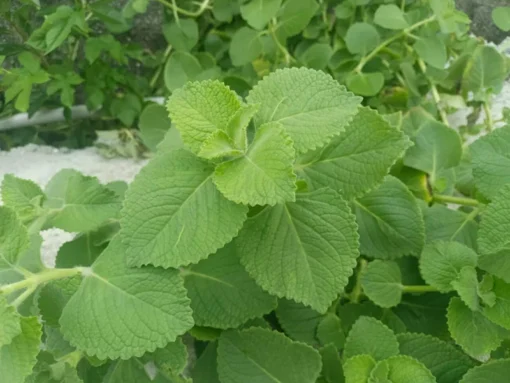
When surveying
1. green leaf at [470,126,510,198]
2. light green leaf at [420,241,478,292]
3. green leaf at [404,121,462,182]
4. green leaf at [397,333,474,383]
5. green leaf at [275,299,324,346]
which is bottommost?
green leaf at [275,299,324,346]

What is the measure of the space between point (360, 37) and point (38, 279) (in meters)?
0.72

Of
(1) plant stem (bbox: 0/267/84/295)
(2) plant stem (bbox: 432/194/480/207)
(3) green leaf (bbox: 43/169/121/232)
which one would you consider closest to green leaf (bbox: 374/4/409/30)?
(2) plant stem (bbox: 432/194/480/207)

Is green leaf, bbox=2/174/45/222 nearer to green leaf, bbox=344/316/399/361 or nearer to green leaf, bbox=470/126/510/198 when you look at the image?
green leaf, bbox=344/316/399/361

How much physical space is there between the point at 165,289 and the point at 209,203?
0.30 ft

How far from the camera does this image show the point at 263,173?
535 mm

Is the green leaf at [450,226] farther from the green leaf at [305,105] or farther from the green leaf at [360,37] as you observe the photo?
the green leaf at [360,37]

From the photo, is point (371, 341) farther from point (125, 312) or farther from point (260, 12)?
point (260, 12)

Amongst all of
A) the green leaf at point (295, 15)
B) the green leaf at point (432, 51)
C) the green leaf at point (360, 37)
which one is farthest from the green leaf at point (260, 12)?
the green leaf at point (432, 51)

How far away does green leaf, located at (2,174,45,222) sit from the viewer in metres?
0.67

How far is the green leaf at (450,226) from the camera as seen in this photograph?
753 mm

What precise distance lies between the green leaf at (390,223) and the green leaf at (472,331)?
9 centimetres

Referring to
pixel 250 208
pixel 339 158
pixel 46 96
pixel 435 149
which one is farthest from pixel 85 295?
pixel 46 96

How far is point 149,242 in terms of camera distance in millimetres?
541

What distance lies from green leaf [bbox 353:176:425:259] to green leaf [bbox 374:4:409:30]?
0.39 meters
